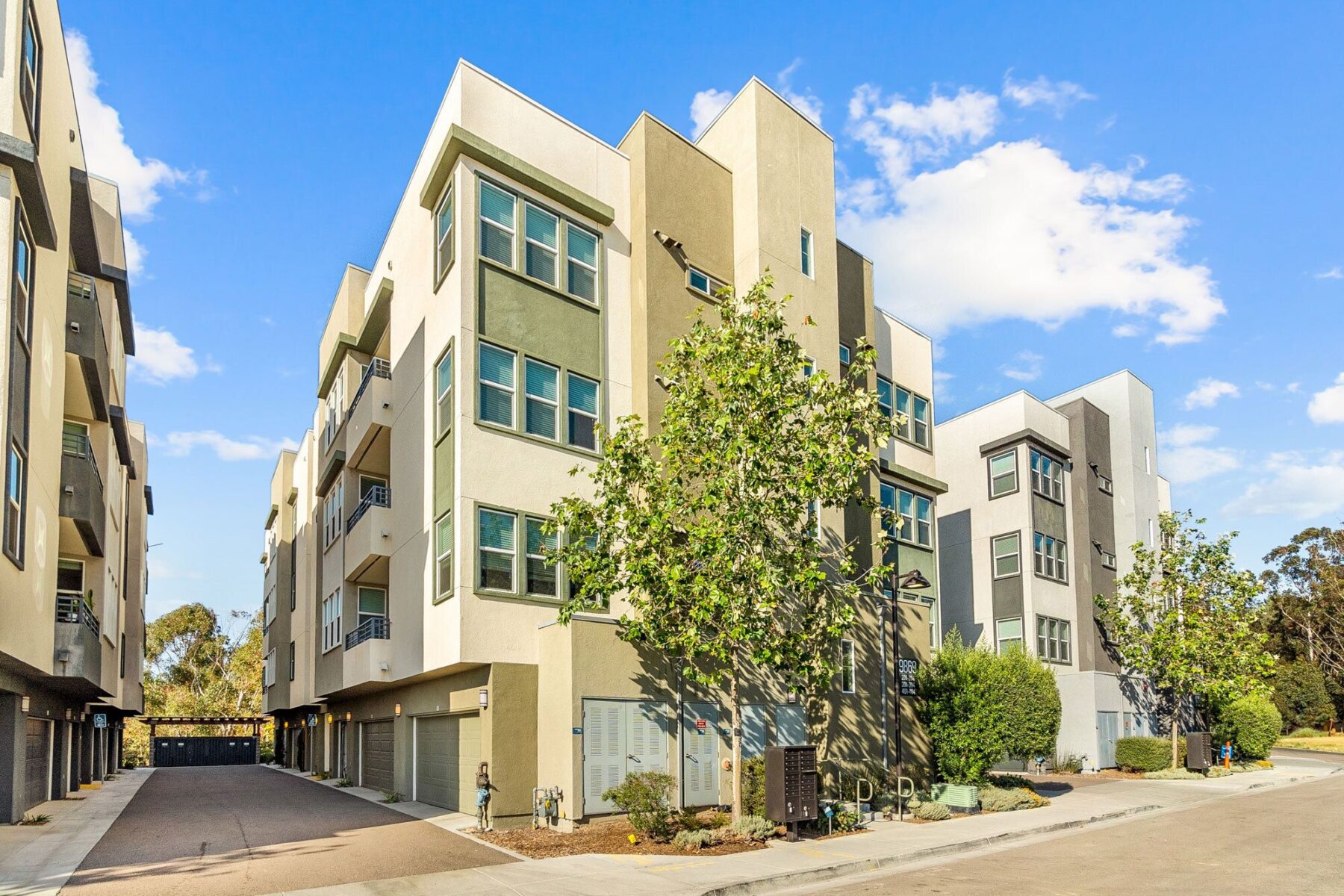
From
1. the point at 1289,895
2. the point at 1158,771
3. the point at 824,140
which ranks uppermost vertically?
the point at 824,140

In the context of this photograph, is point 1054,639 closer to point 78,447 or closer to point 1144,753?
point 1144,753

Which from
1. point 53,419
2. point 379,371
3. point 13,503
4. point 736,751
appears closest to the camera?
point 13,503

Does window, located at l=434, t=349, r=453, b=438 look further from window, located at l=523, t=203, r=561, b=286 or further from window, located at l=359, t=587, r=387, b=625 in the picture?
window, located at l=359, t=587, r=387, b=625

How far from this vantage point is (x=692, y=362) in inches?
732

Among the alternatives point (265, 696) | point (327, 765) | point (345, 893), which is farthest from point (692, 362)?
point (265, 696)

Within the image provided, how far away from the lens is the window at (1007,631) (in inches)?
1412

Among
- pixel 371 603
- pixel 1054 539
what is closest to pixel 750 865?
pixel 371 603

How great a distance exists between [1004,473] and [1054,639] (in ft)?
20.7

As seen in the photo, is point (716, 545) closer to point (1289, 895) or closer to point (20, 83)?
point (1289, 895)

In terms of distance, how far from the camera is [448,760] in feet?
70.1

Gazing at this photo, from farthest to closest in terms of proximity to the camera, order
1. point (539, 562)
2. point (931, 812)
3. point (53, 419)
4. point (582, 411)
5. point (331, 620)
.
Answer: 1. point (331, 620)
2. point (582, 411)
3. point (931, 812)
4. point (539, 562)
5. point (53, 419)

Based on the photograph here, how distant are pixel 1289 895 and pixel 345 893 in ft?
38.5

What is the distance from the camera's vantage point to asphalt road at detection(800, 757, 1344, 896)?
13.0 metres

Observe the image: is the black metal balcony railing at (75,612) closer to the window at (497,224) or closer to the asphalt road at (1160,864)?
the window at (497,224)
